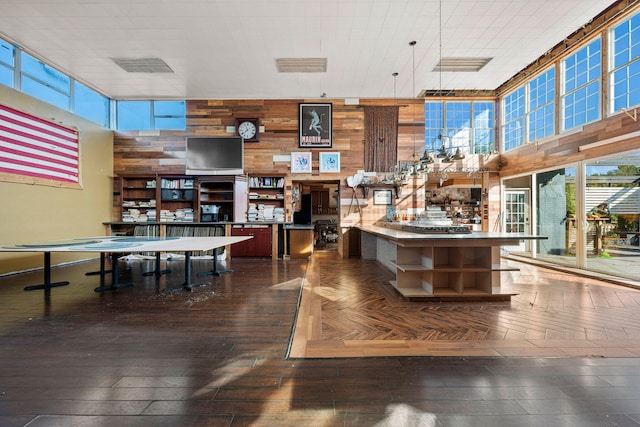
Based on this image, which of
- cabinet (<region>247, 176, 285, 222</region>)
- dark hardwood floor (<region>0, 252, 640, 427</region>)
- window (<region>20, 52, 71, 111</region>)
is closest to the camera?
dark hardwood floor (<region>0, 252, 640, 427</region>)

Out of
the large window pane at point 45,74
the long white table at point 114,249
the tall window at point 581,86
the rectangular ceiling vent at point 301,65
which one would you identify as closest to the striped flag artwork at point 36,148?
the large window pane at point 45,74

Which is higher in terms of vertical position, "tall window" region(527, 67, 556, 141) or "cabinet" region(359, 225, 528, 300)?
"tall window" region(527, 67, 556, 141)

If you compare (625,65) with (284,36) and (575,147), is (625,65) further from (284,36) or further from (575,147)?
(284,36)

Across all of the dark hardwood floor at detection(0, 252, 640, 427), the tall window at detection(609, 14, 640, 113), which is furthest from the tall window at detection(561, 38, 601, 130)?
the dark hardwood floor at detection(0, 252, 640, 427)

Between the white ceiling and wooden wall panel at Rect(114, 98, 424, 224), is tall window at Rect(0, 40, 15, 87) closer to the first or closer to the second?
the white ceiling

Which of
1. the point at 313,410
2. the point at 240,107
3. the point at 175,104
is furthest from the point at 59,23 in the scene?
the point at 313,410

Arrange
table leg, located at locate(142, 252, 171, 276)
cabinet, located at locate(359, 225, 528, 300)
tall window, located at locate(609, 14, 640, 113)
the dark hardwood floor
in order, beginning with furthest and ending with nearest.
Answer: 1. table leg, located at locate(142, 252, 171, 276)
2. tall window, located at locate(609, 14, 640, 113)
3. cabinet, located at locate(359, 225, 528, 300)
4. the dark hardwood floor

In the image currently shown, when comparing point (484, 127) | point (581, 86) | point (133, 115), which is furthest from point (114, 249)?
point (484, 127)

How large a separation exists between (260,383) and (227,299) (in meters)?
2.05

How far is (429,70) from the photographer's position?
6.45 metres

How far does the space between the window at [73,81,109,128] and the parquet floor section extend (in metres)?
6.85

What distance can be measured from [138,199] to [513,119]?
33.2ft

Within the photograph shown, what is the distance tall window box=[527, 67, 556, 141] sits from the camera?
6496mm

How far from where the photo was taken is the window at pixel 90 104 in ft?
22.2
